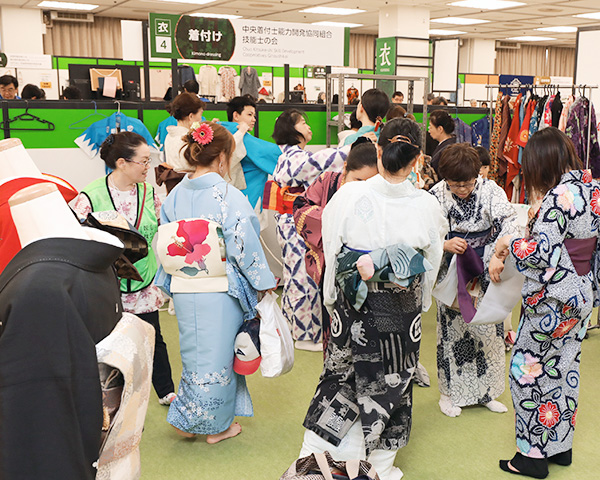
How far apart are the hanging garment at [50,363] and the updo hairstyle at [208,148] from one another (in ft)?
4.96

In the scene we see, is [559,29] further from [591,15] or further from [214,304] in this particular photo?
[214,304]

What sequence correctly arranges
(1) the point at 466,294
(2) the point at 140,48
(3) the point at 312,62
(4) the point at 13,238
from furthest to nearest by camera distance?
(3) the point at 312,62 < (2) the point at 140,48 < (1) the point at 466,294 < (4) the point at 13,238

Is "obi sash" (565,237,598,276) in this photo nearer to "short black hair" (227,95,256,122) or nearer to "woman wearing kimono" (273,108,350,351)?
"woman wearing kimono" (273,108,350,351)

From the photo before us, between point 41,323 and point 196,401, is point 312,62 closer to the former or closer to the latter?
point 196,401

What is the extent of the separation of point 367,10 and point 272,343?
1106cm

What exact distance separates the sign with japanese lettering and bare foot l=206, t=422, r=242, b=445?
10.1 feet

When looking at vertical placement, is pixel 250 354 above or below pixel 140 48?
below

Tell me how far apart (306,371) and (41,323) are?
2618 millimetres

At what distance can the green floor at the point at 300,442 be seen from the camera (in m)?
2.47

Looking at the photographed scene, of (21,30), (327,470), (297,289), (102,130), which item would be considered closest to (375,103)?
(297,289)

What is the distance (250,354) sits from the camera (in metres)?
2.56

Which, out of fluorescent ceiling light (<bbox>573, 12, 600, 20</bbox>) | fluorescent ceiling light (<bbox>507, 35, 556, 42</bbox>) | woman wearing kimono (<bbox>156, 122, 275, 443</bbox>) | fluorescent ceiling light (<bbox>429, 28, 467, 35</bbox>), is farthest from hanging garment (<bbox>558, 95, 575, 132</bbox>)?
fluorescent ceiling light (<bbox>507, 35, 556, 42</bbox>)

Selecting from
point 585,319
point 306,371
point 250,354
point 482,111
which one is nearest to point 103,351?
point 250,354

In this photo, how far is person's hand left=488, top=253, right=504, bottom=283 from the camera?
252cm
